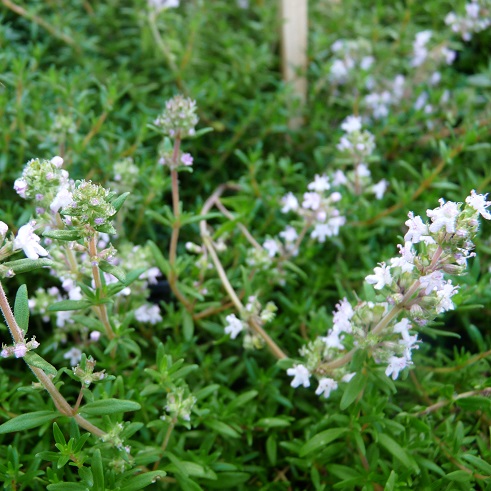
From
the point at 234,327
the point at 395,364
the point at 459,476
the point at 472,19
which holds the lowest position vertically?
the point at 459,476

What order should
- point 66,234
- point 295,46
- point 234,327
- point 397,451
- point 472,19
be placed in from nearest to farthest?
1. point 66,234
2. point 397,451
3. point 234,327
4. point 472,19
5. point 295,46

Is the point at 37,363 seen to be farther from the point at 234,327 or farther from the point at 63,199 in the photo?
the point at 234,327

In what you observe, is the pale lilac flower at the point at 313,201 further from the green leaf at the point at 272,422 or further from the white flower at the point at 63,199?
the white flower at the point at 63,199

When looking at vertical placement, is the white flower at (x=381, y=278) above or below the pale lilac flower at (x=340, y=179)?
above

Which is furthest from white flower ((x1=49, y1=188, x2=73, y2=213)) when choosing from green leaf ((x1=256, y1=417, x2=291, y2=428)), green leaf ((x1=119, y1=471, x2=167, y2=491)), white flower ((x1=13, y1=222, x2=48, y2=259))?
green leaf ((x1=256, y1=417, x2=291, y2=428))

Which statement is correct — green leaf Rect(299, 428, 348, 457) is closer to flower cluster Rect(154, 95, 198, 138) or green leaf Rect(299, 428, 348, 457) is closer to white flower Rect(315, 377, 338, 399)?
white flower Rect(315, 377, 338, 399)

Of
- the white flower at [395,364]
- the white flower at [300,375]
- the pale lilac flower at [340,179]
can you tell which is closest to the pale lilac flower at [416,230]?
the white flower at [395,364]

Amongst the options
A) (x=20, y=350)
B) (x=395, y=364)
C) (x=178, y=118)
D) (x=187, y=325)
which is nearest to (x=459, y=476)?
(x=395, y=364)

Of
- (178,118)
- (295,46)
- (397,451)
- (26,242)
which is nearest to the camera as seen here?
(26,242)
